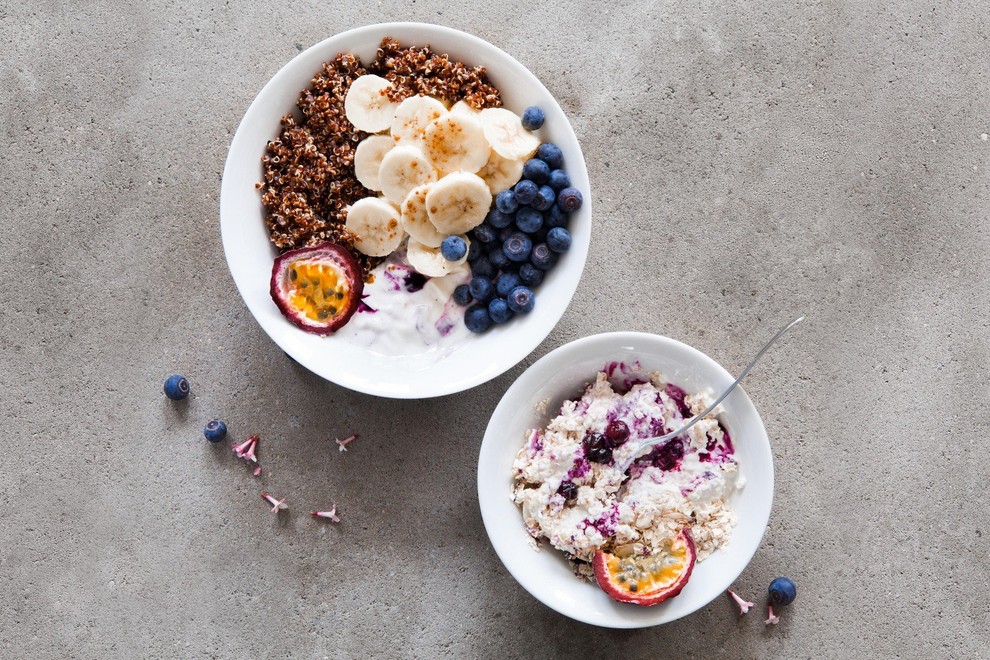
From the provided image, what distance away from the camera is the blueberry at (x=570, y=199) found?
5.54ft

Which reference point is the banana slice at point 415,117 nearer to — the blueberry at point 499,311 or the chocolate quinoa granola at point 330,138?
the chocolate quinoa granola at point 330,138

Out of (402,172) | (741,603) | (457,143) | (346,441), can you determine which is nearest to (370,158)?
(402,172)

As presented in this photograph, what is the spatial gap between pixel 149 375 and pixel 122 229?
39 centimetres

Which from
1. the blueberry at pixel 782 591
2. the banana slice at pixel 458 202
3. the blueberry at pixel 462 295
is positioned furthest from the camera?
the blueberry at pixel 782 591

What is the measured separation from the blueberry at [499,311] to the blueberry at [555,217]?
21 centimetres

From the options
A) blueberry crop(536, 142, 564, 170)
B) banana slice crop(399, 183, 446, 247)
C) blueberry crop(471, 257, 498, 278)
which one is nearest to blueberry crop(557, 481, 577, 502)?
blueberry crop(471, 257, 498, 278)

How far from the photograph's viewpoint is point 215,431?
194 centimetres

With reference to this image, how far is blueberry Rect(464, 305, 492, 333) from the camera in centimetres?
177

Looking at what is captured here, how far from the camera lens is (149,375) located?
201cm

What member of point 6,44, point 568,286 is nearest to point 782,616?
point 568,286

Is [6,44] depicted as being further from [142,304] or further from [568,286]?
[568,286]

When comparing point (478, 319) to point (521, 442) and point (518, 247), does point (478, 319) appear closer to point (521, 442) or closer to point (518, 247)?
point (518, 247)

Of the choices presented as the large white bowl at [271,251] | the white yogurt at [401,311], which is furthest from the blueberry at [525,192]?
the white yogurt at [401,311]

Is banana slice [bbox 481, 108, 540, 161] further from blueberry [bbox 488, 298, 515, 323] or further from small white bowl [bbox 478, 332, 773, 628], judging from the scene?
small white bowl [bbox 478, 332, 773, 628]
